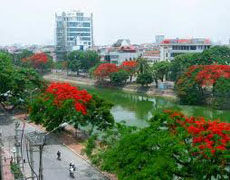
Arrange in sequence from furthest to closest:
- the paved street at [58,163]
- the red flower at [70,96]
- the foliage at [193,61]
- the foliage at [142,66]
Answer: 1. the foliage at [142,66]
2. the foliage at [193,61]
3. the red flower at [70,96]
4. the paved street at [58,163]

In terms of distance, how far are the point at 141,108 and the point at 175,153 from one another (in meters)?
25.1

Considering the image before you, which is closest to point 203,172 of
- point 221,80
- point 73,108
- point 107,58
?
point 73,108

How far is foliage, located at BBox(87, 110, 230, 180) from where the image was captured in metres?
14.1

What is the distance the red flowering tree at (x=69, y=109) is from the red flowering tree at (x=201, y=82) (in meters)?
16.8

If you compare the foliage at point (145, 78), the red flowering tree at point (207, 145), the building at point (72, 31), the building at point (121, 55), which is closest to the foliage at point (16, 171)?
the red flowering tree at point (207, 145)

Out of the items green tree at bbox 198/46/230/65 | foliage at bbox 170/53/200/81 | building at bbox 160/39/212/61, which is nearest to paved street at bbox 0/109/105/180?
foliage at bbox 170/53/200/81

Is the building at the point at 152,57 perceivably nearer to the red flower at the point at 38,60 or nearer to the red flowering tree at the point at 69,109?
the red flower at the point at 38,60

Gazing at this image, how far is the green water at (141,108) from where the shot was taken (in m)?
34.2

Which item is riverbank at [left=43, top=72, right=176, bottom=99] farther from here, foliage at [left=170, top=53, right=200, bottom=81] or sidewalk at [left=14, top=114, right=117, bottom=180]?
sidewalk at [left=14, top=114, right=117, bottom=180]

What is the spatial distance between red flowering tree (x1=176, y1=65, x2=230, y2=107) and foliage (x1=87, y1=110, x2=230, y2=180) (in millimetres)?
23109

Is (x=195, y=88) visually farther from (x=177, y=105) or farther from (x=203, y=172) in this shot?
(x=203, y=172)

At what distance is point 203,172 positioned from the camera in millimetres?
14211

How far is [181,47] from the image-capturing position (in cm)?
6197

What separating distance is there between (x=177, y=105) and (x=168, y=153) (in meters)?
26.2
